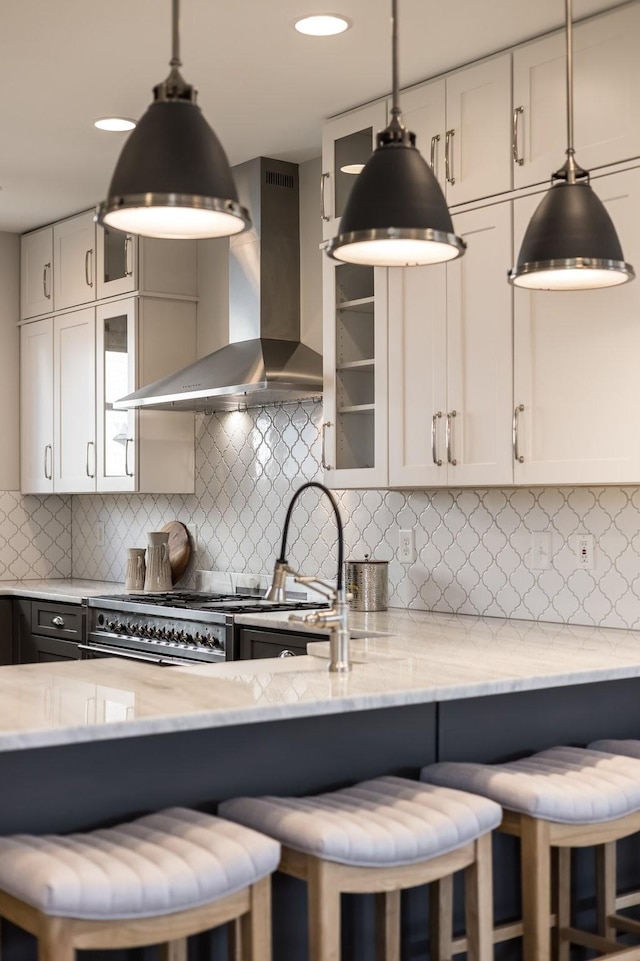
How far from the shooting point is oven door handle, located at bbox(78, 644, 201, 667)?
15.0 feet

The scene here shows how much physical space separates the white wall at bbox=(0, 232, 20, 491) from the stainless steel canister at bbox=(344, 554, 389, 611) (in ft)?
8.83

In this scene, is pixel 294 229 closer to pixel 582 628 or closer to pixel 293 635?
pixel 293 635

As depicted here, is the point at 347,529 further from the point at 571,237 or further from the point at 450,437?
the point at 571,237

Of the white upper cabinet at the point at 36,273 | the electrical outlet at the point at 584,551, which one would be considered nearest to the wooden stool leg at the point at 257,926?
the electrical outlet at the point at 584,551

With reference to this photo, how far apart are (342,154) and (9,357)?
2.74 m

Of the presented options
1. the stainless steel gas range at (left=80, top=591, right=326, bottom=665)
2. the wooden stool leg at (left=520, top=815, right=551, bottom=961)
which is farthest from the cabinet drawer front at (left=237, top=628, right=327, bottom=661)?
the wooden stool leg at (left=520, top=815, right=551, bottom=961)

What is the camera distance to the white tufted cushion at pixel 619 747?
288 centimetres

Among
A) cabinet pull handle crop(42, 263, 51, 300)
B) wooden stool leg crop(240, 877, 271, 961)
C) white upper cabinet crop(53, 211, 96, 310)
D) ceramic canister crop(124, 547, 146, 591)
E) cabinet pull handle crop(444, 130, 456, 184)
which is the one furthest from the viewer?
cabinet pull handle crop(42, 263, 51, 300)

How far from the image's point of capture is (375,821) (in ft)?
7.32

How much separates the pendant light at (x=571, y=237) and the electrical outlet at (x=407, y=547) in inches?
70.9

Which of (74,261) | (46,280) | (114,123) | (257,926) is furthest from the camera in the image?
(46,280)

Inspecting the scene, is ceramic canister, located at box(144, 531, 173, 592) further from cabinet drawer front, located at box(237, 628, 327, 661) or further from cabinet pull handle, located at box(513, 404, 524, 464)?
cabinet pull handle, located at box(513, 404, 524, 464)

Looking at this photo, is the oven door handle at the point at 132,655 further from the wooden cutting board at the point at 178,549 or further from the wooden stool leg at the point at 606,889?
the wooden stool leg at the point at 606,889

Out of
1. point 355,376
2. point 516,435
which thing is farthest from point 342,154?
point 516,435
